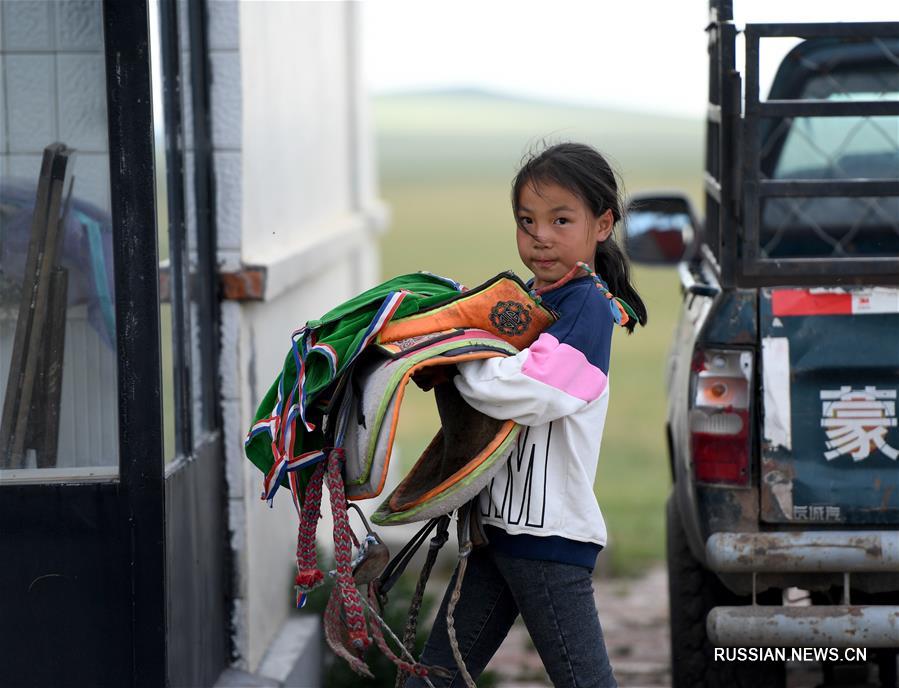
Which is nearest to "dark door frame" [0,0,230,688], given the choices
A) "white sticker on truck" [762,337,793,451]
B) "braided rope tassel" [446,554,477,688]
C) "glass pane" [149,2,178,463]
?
"glass pane" [149,2,178,463]

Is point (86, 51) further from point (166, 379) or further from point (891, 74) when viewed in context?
point (891, 74)

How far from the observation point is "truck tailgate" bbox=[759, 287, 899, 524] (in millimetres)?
3672

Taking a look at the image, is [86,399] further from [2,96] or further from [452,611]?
[452,611]

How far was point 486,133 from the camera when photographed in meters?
89.8

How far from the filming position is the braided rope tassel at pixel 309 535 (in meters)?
2.86

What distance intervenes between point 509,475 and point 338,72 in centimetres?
450

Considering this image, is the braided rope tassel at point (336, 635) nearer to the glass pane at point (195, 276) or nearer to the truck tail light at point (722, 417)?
the glass pane at point (195, 276)

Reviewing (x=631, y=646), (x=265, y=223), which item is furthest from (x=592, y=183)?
(x=631, y=646)

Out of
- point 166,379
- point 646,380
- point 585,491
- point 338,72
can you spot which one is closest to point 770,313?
point 585,491

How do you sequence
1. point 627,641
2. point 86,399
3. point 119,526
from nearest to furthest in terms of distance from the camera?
point 119,526 < point 86,399 < point 627,641

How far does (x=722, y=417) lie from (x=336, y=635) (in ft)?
4.49

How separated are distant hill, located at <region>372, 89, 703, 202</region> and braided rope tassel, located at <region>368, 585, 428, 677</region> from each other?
180ft

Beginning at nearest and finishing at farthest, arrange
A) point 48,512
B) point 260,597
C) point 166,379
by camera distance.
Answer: point 48,512 → point 166,379 → point 260,597

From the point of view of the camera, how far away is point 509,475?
2.93 metres
